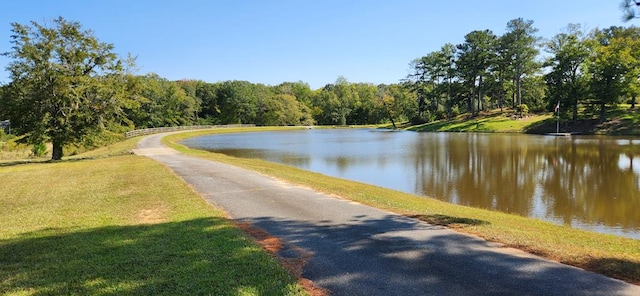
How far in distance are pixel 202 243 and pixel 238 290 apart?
2.22m

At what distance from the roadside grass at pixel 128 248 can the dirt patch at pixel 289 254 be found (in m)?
0.16

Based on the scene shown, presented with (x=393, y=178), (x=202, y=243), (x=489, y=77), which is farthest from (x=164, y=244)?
(x=489, y=77)

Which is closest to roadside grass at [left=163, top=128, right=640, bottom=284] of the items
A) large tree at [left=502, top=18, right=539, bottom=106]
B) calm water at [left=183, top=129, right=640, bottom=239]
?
calm water at [left=183, top=129, right=640, bottom=239]

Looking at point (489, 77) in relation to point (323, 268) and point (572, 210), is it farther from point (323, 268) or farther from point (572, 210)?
point (323, 268)

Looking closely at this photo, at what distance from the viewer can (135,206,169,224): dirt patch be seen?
904 centimetres

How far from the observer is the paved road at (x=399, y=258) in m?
5.21

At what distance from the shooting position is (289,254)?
264 inches

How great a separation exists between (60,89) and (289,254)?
71.5ft

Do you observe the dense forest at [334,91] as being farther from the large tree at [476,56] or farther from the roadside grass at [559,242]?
the roadside grass at [559,242]

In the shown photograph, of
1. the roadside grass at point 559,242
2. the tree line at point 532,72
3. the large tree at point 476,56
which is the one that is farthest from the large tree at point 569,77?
the roadside grass at point 559,242

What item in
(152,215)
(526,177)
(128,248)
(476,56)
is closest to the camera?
(128,248)

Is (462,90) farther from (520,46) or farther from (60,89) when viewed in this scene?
(60,89)

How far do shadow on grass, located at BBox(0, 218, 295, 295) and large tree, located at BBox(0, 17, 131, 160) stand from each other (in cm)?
1831

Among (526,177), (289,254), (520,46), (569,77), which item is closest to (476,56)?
(520,46)
